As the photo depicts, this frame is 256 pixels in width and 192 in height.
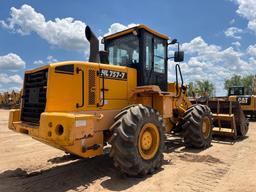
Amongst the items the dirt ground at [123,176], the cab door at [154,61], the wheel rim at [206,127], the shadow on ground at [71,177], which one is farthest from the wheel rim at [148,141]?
the wheel rim at [206,127]

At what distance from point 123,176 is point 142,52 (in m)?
3.04

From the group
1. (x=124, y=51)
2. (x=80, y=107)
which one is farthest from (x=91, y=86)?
(x=124, y=51)

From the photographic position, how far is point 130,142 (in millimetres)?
4922

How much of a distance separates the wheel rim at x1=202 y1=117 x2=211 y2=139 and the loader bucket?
1.55 meters

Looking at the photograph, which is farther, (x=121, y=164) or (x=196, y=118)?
(x=196, y=118)

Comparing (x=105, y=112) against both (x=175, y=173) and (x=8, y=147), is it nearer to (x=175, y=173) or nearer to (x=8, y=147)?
(x=175, y=173)

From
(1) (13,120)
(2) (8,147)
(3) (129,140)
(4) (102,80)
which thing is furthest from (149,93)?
(2) (8,147)

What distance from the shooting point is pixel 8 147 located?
8820 mm

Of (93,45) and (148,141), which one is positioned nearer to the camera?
(148,141)

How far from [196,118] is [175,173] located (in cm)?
274

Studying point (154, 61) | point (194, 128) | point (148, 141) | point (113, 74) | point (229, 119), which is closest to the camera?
point (148, 141)

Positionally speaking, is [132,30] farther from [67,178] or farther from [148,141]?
[67,178]

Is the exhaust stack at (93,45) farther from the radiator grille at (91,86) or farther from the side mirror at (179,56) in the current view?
the side mirror at (179,56)

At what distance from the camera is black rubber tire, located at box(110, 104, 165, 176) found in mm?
4895
